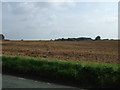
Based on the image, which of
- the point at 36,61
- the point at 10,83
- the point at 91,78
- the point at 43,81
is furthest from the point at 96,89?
the point at 36,61

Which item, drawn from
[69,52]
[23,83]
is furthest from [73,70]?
[69,52]

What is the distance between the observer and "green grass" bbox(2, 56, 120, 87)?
43.4ft

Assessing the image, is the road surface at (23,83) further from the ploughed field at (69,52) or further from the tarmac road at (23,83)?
the ploughed field at (69,52)

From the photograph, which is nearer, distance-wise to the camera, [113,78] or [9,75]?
[113,78]

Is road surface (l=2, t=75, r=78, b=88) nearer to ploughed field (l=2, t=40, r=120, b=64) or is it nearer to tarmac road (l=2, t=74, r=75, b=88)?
tarmac road (l=2, t=74, r=75, b=88)

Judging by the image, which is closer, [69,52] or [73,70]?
[73,70]

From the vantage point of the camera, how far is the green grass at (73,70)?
520 inches

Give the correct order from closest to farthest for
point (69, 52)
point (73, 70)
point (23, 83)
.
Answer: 1. point (23, 83)
2. point (73, 70)
3. point (69, 52)

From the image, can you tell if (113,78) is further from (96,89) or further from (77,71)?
(77,71)

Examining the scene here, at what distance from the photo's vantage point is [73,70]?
48.3 feet

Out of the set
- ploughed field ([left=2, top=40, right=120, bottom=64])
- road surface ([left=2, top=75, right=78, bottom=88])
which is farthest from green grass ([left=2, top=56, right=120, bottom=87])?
ploughed field ([left=2, top=40, right=120, bottom=64])

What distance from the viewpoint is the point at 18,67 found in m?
17.1

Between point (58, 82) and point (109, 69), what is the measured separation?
8.75ft

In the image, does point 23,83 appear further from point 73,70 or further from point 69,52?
point 69,52
